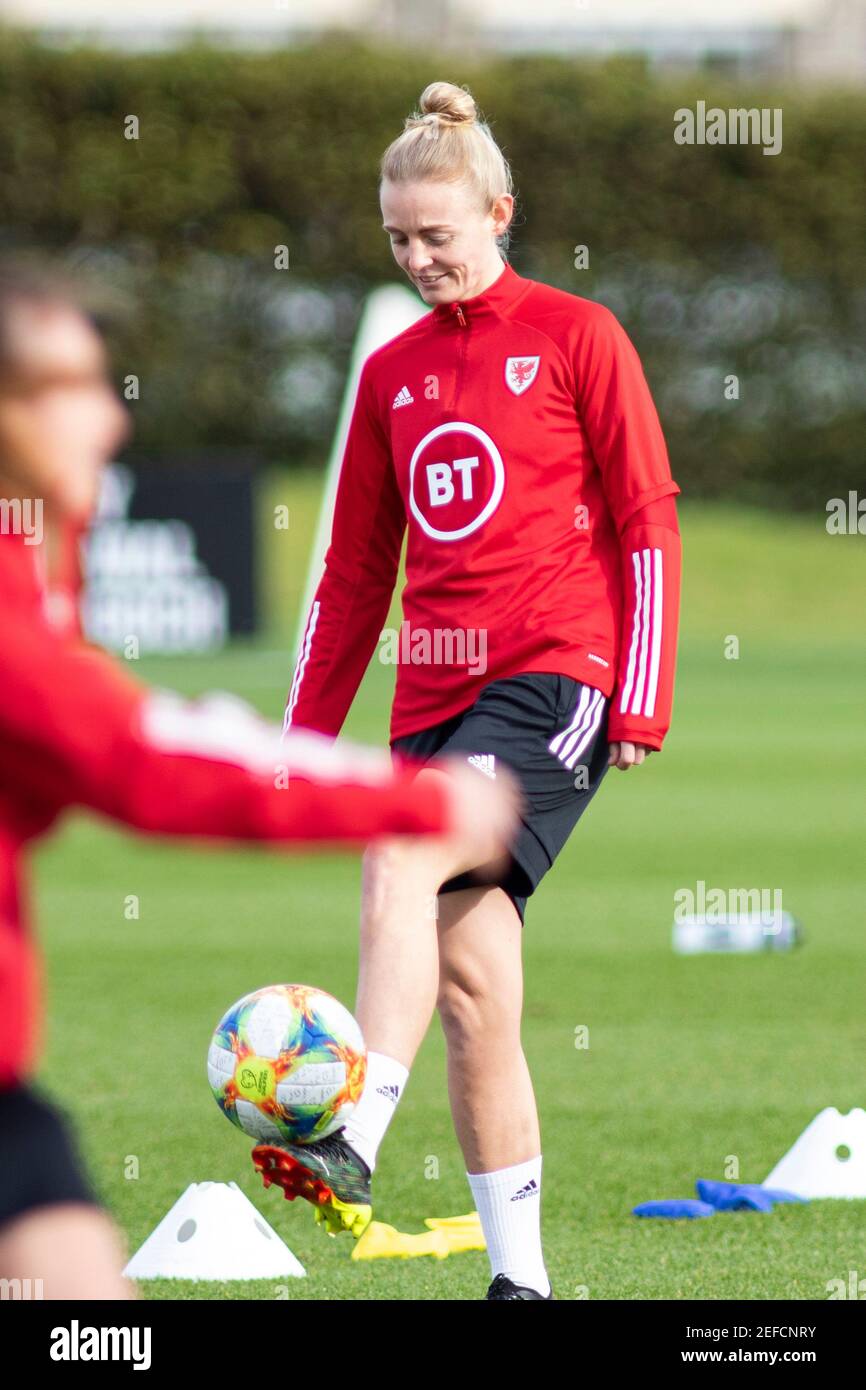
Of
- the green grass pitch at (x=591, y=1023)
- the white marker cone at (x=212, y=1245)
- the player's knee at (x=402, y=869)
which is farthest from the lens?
the green grass pitch at (x=591, y=1023)

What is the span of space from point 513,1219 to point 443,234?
1999 mm

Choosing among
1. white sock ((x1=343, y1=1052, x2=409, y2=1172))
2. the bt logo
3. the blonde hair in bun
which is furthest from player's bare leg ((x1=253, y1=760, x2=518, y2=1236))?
the blonde hair in bun

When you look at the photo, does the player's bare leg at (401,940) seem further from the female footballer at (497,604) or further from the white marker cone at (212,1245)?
the white marker cone at (212,1245)

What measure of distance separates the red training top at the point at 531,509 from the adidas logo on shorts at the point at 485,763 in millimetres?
218

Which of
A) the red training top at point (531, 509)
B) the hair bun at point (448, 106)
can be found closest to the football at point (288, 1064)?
the red training top at point (531, 509)

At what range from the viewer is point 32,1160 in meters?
2.74

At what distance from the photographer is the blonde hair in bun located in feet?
14.9

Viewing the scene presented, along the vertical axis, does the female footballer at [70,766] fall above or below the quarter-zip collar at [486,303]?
below

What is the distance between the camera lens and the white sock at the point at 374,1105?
4281 mm

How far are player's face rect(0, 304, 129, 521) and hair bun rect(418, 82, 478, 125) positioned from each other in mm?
2052

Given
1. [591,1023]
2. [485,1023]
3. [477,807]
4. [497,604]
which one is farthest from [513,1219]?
[591,1023]

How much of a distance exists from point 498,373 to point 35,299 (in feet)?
6.56

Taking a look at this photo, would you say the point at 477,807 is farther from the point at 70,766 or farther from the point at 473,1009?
the point at 473,1009

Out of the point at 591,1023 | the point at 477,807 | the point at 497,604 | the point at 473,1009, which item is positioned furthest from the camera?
the point at 591,1023
